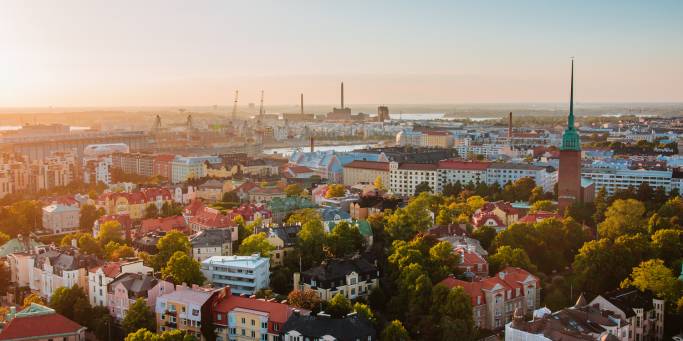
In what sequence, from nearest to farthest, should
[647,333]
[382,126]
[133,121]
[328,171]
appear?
1. [647,333]
2. [328,171]
3. [382,126]
4. [133,121]

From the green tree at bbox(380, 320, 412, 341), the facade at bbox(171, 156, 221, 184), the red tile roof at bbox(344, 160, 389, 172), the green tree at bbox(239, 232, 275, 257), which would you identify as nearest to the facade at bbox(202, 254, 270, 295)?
the green tree at bbox(239, 232, 275, 257)

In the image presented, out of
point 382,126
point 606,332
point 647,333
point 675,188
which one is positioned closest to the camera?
point 606,332

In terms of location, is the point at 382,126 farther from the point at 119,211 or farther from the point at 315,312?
the point at 315,312

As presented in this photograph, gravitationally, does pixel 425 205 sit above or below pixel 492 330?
above

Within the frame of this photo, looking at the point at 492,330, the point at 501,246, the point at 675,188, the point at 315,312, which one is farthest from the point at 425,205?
the point at 675,188

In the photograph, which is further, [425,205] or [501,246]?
[425,205]

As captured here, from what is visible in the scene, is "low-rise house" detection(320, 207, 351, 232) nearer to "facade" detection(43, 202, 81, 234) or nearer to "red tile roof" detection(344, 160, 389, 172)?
"facade" detection(43, 202, 81, 234)
